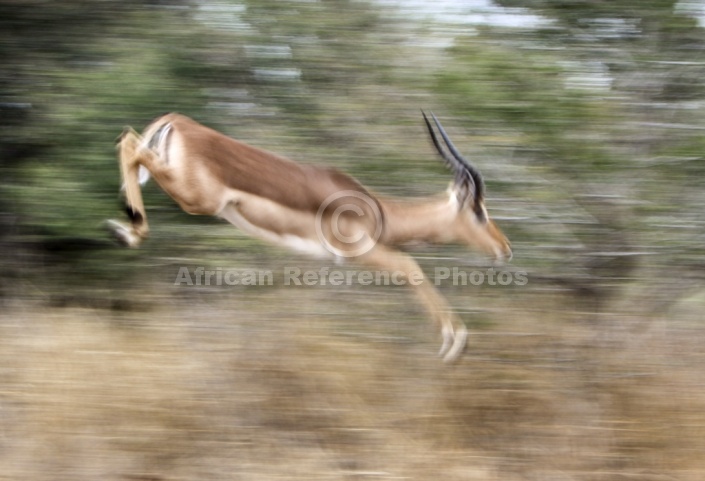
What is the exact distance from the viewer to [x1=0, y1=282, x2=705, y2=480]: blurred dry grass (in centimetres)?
384

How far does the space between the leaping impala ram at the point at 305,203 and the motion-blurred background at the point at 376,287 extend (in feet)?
0.38

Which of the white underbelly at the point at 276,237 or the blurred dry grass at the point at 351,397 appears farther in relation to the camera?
the blurred dry grass at the point at 351,397

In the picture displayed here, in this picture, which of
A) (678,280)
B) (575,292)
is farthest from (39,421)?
(678,280)

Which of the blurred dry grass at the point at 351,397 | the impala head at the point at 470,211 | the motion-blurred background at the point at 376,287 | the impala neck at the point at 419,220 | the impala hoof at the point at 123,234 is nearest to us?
the impala hoof at the point at 123,234

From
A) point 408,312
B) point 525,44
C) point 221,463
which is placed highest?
point 525,44

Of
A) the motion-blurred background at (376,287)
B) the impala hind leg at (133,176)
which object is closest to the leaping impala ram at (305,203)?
the impala hind leg at (133,176)

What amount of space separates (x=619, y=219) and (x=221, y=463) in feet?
6.98

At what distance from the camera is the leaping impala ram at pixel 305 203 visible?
342 centimetres

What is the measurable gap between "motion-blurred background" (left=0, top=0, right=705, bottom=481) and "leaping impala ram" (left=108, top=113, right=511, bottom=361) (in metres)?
0.12

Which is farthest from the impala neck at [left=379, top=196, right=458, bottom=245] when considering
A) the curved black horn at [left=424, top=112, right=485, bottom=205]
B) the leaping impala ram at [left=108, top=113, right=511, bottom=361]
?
the curved black horn at [left=424, top=112, right=485, bottom=205]

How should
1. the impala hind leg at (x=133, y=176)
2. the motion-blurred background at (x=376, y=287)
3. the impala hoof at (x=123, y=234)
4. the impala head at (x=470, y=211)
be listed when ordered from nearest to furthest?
1. the impala hind leg at (x=133, y=176)
2. the impala hoof at (x=123, y=234)
3. the impala head at (x=470, y=211)
4. the motion-blurred background at (x=376, y=287)

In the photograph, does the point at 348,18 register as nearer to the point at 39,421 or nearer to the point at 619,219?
the point at 619,219

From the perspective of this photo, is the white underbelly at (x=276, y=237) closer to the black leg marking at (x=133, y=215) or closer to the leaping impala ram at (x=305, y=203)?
the leaping impala ram at (x=305, y=203)

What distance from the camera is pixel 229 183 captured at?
3562 millimetres
